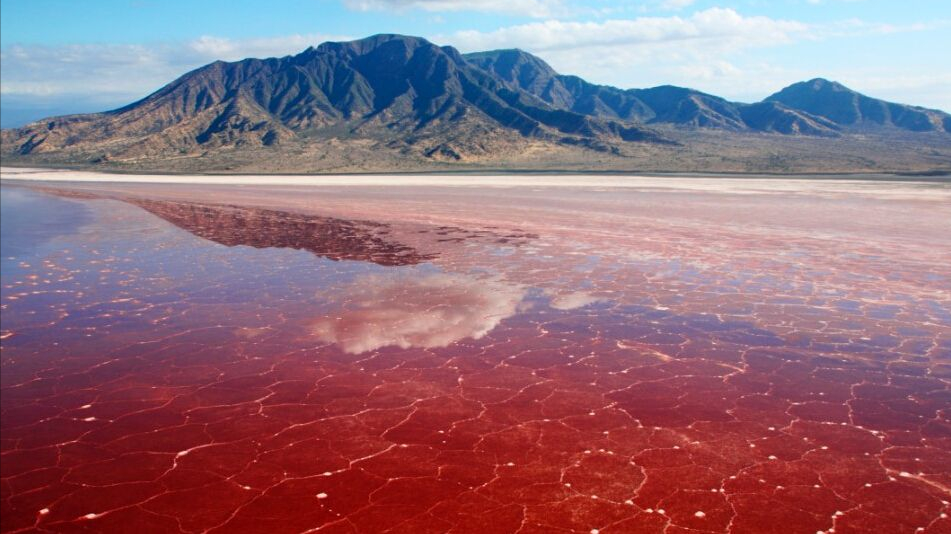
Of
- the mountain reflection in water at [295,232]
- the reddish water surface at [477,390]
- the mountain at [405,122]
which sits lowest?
the reddish water surface at [477,390]

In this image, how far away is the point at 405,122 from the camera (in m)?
111

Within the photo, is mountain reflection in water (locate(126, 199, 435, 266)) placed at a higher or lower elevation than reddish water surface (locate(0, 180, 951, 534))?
higher

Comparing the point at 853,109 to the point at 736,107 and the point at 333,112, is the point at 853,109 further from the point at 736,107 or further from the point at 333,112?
the point at 333,112

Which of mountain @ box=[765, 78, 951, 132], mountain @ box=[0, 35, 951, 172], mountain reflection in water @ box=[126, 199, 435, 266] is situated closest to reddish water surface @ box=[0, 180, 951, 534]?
mountain reflection in water @ box=[126, 199, 435, 266]

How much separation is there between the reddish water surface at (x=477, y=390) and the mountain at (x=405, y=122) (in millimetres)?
54151

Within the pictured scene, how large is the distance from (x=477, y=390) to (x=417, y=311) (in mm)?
3620

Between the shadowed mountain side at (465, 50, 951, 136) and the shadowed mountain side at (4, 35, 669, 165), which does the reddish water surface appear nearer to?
the shadowed mountain side at (4, 35, 669, 165)

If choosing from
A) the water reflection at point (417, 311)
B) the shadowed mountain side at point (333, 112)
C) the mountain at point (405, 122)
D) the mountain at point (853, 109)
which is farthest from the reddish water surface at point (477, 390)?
the mountain at point (853, 109)

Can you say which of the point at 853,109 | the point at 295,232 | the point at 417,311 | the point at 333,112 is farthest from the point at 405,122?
the point at 417,311

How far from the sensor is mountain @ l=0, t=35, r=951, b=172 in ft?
269

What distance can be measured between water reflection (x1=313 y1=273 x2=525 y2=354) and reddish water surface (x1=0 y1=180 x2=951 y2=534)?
7 centimetres

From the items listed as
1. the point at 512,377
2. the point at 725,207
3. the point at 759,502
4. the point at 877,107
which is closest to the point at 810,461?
the point at 759,502

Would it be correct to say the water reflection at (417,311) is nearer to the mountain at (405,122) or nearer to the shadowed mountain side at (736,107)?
the mountain at (405,122)

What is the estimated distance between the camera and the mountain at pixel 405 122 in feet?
269
